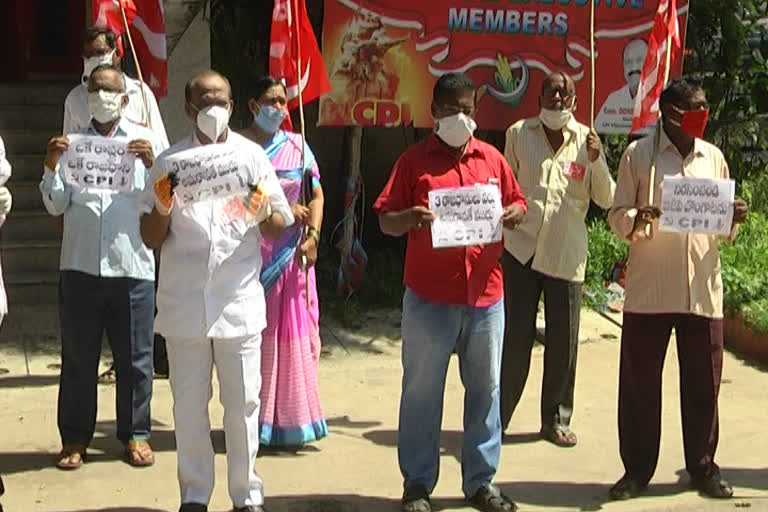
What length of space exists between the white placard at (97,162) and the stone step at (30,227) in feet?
13.2

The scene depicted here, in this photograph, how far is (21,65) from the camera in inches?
487

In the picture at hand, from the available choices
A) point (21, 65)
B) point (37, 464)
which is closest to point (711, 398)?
point (37, 464)

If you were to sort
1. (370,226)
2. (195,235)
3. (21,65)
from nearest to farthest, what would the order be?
(195,235), (370,226), (21,65)

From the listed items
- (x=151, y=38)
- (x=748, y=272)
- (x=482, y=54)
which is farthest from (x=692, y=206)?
(x=748, y=272)

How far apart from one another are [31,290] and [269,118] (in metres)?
3.87

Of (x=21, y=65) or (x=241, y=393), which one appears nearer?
(x=241, y=393)

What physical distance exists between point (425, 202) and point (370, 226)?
5566mm

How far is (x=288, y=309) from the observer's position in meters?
6.39

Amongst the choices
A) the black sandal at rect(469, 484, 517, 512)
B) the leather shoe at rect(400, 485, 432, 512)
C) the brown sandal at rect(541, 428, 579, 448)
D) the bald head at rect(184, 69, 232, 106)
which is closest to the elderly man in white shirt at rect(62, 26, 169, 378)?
the bald head at rect(184, 69, 232, 106)

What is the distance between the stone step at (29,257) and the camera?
958 cm

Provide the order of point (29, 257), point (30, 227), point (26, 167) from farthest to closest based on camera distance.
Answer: point (26, 167), point (30, 227), point (29, 257)

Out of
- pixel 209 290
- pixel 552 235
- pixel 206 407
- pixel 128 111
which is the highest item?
Result: pixel 128 111

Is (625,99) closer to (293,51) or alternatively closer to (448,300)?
(293,51)

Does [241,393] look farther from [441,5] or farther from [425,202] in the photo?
[441,5]
